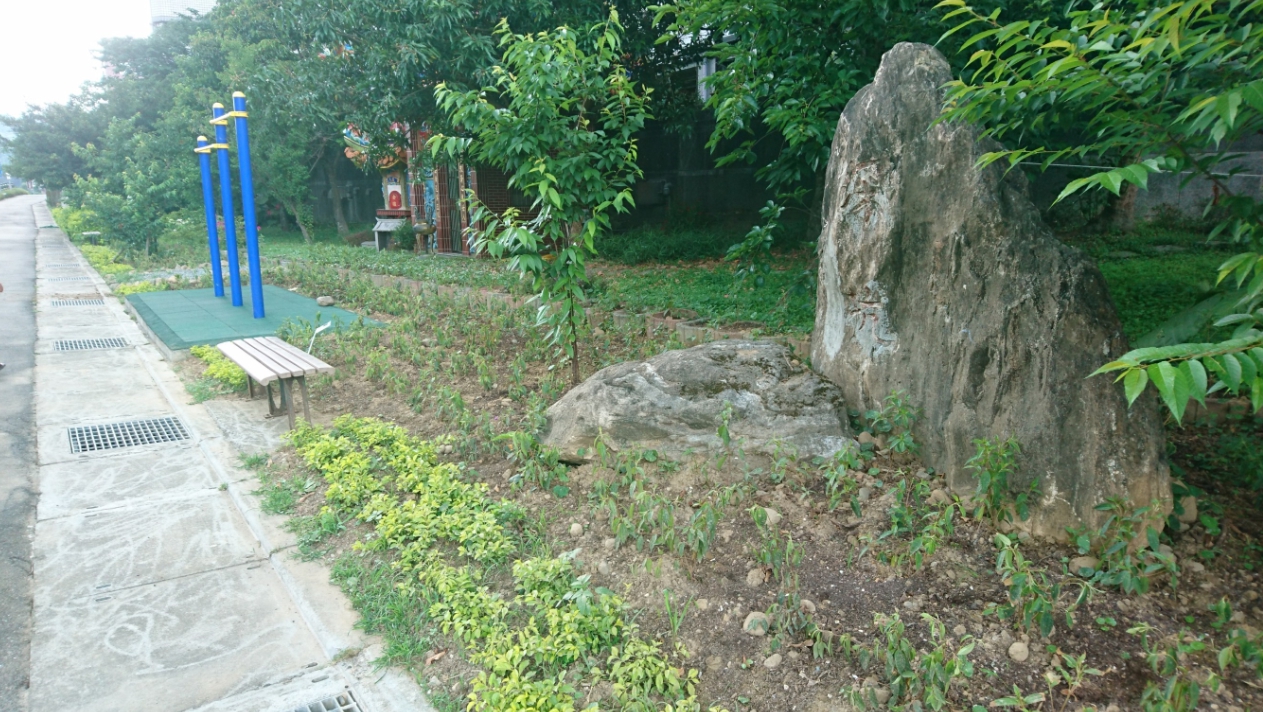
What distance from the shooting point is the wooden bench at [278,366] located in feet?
17.9

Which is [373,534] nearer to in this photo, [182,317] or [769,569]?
[769,569]

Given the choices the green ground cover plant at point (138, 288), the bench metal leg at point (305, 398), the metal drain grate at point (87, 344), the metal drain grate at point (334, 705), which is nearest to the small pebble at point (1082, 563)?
the metal drain grate at point (334, 705)

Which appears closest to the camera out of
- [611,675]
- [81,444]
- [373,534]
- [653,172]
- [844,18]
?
[611,675]

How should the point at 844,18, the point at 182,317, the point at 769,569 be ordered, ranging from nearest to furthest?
1. the point at 769,569
2. the point at 844,18
3. the point at 182,317

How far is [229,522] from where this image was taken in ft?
14.3

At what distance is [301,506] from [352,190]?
86.3 feet

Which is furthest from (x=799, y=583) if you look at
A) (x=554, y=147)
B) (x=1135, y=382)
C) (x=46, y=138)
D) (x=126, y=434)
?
(x=46, y=138)


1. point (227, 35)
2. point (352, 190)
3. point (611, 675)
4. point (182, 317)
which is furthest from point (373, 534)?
point (352, 190)

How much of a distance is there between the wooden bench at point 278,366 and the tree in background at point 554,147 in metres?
1.49

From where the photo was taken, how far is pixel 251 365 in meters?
5.71

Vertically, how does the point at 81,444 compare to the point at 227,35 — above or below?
below

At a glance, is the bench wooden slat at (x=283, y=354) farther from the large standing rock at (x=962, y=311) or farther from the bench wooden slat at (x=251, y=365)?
→ the large standing rock at (x=962, y=311)

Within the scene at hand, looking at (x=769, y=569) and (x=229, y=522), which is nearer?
(x=769, y=569)

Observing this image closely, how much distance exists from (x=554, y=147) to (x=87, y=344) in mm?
6520
